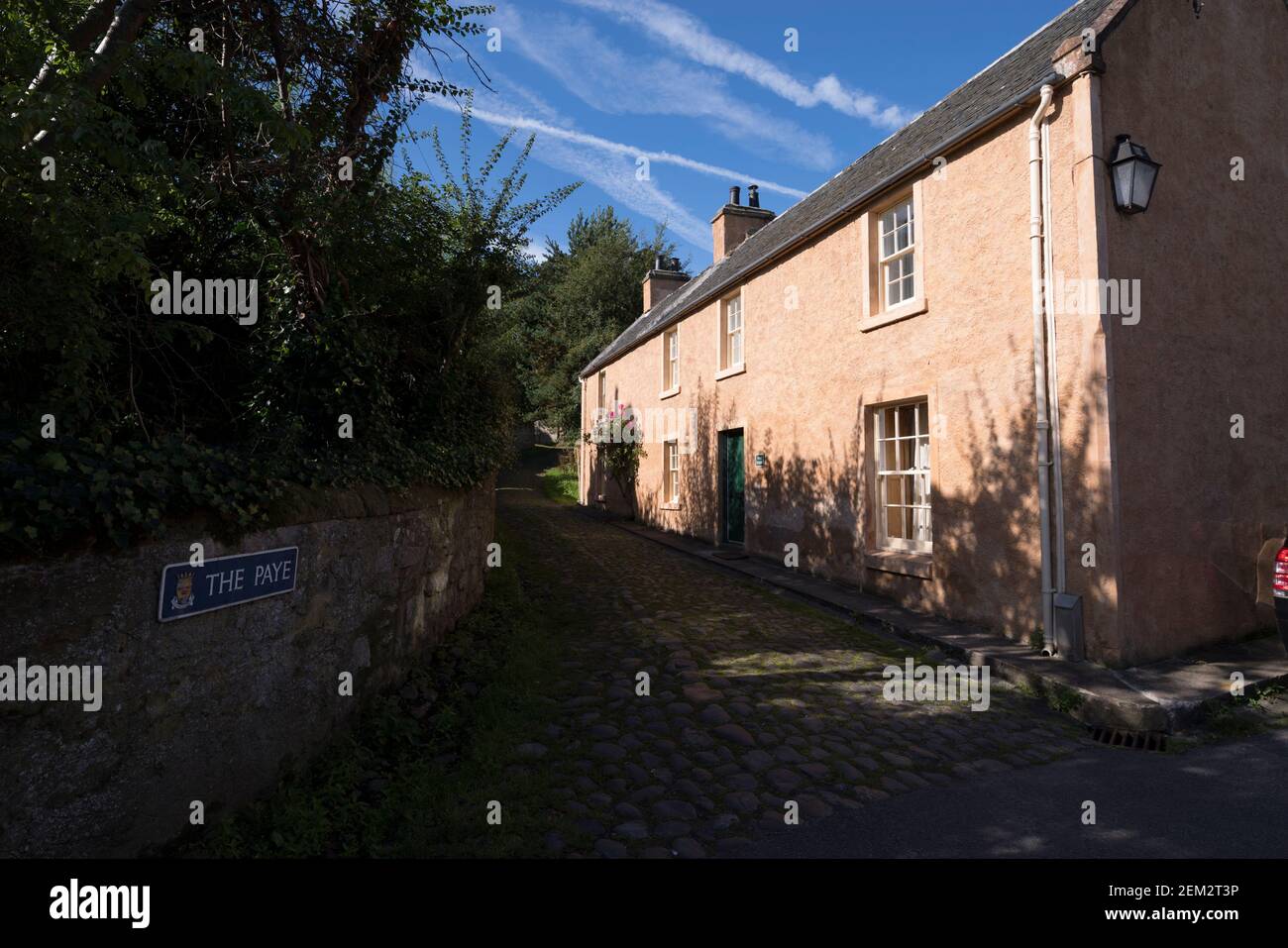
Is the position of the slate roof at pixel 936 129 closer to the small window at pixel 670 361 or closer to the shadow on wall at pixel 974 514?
the small window at pixel 670 361

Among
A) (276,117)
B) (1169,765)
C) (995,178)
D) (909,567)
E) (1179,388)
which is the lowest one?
(1169,765)

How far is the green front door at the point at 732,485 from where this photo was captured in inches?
551

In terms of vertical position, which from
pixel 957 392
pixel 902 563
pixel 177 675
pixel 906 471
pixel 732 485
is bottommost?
pixel 902 563

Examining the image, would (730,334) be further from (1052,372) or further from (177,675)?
(177,675)

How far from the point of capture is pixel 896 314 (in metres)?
9.04

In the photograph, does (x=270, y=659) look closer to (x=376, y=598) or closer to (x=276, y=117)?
(x=376, y=598)

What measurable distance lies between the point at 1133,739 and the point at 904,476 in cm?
450

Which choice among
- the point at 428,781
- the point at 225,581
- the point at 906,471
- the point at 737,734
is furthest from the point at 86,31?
the point at 906,471

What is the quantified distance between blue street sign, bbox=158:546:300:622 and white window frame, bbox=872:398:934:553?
6.88m

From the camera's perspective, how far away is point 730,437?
1431 centimetres

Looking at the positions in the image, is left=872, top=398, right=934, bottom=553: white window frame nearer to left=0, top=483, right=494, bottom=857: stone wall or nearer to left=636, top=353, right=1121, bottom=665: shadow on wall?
left=636, top=353, right=1121, bottom=665: shadow on wall

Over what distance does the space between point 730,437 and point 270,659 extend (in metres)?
11.1

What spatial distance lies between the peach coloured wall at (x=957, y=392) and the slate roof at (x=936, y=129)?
273 mm
